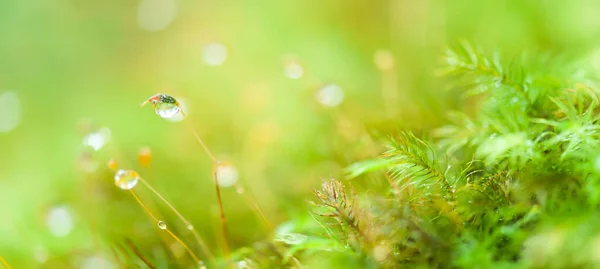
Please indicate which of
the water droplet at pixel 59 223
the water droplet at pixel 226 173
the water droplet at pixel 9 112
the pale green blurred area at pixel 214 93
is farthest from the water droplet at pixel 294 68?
the water droplet at pixel 9 112

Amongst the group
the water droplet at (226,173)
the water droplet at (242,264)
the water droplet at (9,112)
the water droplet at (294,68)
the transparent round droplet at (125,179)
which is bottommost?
the water droplet at (242,264)

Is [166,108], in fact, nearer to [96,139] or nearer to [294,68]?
[96,139]

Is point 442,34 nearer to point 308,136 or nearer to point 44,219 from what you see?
point 308,136

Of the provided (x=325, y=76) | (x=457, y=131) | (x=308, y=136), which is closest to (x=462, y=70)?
(x=457, y=131)

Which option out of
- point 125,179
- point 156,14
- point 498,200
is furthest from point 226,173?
point 156,14

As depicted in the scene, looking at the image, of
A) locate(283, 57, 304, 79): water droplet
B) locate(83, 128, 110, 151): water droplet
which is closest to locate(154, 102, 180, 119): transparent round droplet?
locate(83, 128, 110, 151): water droplet

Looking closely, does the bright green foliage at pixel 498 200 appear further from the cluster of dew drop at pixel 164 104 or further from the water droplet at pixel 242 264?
the cluster of dew drop at pixel 164 104
